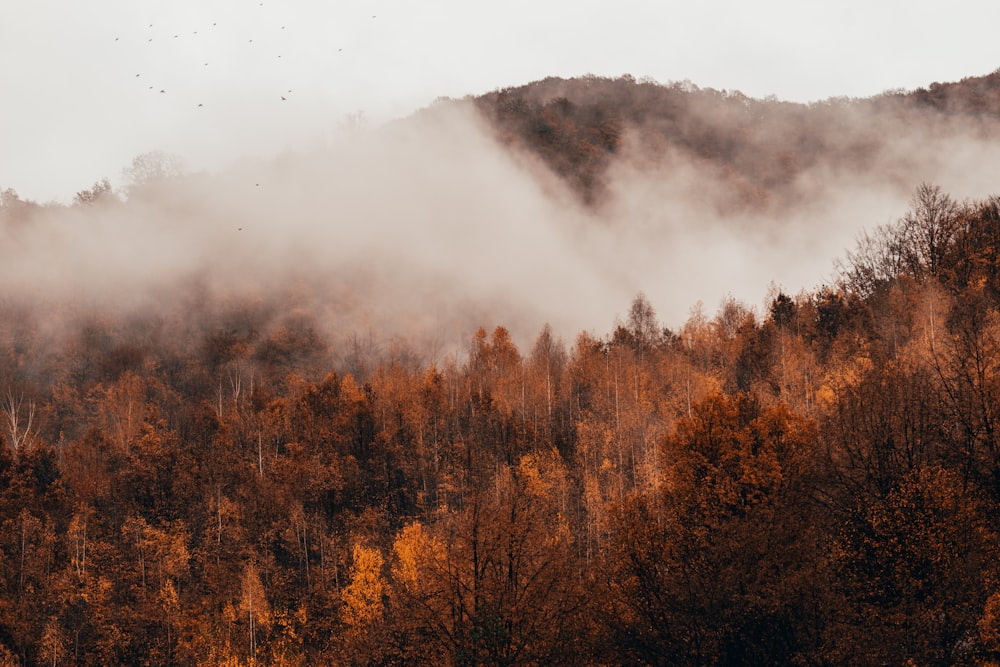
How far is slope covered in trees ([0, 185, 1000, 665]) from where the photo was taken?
31.3 meters


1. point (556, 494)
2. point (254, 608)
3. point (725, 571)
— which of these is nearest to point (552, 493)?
point (556, 494)

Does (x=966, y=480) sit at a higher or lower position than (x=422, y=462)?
higher

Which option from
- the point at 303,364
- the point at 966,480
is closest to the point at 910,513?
the point at 966,480

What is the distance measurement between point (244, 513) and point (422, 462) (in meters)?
20.5

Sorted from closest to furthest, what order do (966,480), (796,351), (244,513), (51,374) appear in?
1. (966,480)
2. (244,513)
3. (796,351)
4. (51,374)

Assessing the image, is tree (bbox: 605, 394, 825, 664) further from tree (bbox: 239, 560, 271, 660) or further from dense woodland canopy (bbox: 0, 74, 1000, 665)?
tree (bbox: 239, 560, 271, 660)

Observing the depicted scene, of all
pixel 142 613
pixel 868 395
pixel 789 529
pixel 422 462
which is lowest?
pixel 142 613

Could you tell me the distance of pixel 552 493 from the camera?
73625 millimetres

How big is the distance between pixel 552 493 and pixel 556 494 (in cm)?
42

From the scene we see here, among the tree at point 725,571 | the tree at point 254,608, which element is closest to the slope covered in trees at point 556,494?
the tree at point 725,571

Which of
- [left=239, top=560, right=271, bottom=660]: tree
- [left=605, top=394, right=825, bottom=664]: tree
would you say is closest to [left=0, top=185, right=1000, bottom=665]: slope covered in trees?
[left=605, top=394, right=825, bottom=664]: tree

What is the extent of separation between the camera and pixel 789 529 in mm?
33688

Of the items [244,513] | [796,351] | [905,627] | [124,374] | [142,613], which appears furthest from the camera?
[124,374]

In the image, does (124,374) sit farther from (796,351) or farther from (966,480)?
(966,480)
